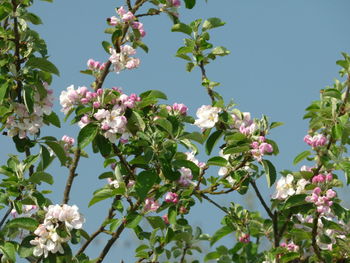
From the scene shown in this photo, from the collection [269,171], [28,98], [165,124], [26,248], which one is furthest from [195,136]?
[26,248]

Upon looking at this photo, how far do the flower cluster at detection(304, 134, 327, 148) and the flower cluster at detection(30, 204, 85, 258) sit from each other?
1.29m

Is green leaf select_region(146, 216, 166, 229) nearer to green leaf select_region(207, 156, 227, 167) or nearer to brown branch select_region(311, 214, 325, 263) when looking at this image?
green leaf select_region(207, 156, 227, 167)

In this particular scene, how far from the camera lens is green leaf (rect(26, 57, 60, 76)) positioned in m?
3.67

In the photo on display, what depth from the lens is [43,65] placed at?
12.1 ft

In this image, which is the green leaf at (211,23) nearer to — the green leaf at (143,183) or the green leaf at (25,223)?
the green leaf at (143,183)

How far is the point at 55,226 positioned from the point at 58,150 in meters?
0.59

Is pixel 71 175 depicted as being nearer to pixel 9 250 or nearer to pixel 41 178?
pixel 41 178

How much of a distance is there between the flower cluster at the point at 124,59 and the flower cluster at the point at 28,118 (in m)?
0.46

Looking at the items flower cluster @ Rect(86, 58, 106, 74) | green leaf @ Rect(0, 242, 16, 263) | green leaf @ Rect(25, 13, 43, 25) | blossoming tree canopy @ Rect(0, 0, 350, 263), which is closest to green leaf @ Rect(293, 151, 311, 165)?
blossoming tree canopy @ Rect(0, 0, 350, 263)

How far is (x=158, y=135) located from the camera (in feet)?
11.0

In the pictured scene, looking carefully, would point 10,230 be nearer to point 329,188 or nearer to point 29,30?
point 29,30

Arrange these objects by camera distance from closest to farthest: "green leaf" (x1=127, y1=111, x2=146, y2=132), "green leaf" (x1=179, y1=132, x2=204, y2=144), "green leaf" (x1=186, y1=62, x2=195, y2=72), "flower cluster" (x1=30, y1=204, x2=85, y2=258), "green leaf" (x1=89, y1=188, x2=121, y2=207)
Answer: "flower cluster" (x1=30, y1=204, x2=85, y2=258) < "green leaf" (x1=127, y1=111, x2=146, y2=132) < "green leaf" (x1=179, y1=132, x2=204, y2=144) < "green leaf" (x1=89, y1=188, x2=121, y2=207) < "green leaf" (x1=186, y1=62, x2=195, y2=72)

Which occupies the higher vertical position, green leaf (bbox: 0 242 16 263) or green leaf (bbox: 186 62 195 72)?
green leaf (bbox: 186 62 195 72)

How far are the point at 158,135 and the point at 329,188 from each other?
3.40 ft
